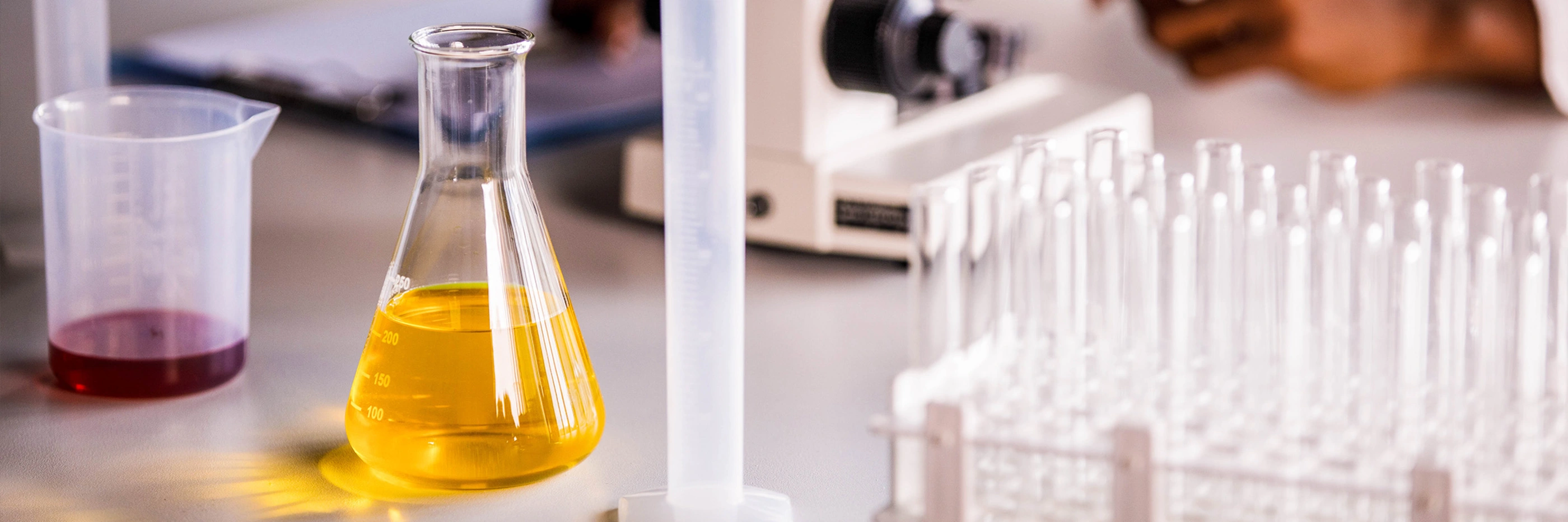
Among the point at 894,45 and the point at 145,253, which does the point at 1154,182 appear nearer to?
the point at 894,45

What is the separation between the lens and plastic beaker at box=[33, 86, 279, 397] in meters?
0.98

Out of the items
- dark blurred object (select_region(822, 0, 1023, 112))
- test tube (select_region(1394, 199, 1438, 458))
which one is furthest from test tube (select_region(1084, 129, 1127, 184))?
dark blurred object (select_region(822, 0, 1023, 112))

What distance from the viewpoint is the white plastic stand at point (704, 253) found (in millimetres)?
737

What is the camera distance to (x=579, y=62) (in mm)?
1714

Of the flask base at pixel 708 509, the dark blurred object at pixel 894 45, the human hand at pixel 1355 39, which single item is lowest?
the flask base at pixel 708 509

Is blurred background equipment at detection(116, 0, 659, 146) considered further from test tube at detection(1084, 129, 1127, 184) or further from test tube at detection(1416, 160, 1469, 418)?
test tube at detection(1416, 160, 1469, 418)

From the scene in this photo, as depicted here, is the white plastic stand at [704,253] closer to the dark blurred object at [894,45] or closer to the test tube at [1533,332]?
the test tube at [1533,332]

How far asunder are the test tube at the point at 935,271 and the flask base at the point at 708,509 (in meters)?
0.12

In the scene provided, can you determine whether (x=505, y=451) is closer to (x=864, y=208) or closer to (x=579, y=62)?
(x=864, y=208)

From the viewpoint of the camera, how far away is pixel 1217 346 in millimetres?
761

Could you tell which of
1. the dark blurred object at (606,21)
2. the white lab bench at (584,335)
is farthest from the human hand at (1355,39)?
the dark blurred object at (606,21)

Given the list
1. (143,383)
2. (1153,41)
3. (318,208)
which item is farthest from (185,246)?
(1153,41)

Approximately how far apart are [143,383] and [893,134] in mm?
622

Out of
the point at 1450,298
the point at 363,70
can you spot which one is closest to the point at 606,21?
the point at 363,70
